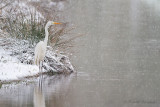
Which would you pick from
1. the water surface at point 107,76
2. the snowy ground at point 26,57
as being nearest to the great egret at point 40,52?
the snowy ground at point 26,57

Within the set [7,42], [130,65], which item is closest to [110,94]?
[7,42]

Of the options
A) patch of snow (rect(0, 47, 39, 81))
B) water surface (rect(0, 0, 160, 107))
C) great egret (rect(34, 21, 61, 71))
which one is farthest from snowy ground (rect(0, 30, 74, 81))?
water surface (rect(0, 0, 160, 107))

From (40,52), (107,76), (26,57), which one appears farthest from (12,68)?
(107,76)

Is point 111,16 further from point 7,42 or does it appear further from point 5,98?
point 5,98

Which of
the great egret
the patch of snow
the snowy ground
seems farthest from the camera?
the snowy ground

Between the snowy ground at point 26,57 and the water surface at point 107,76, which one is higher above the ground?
the snowy ground at point 26,57

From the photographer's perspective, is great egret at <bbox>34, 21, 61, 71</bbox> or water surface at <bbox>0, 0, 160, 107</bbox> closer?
water surface at <bbox>0, 0, 160, 107</bbox>

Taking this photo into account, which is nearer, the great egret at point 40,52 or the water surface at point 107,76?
the water surface at point 107,76

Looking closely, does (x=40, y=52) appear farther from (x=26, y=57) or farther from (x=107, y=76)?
(x=107, y=76)

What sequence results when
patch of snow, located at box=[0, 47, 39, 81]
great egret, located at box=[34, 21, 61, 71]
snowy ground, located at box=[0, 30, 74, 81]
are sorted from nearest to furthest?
patch of snow, located at box=[0, 47, 39, 81] → great egret, located at box=[34, 21, 61, 71] → snowy ground, located at box=[0, 30, 74, 81]

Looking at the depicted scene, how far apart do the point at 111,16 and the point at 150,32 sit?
28.9 ft

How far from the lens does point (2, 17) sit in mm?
17188

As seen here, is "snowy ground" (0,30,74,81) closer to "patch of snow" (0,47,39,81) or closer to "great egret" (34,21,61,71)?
"patch of snow" (0,47,39,81)

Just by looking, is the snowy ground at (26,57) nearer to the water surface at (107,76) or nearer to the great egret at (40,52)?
the great egret at (40,52)
